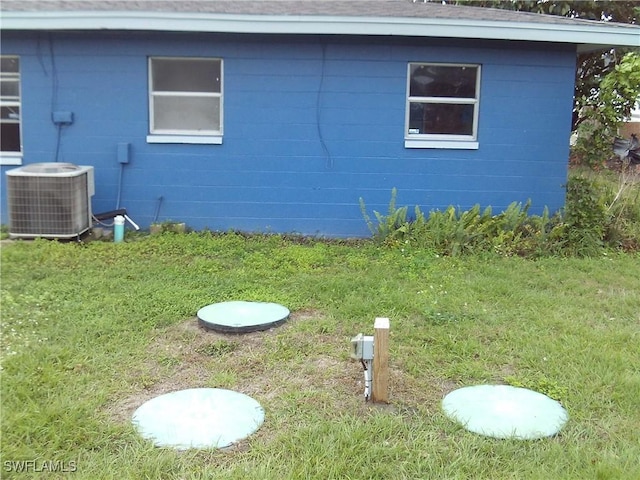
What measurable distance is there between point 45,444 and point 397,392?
189 cm

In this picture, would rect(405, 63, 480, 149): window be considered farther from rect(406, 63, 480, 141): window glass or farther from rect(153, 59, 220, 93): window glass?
rect(153, 59, 220, 93): window glass

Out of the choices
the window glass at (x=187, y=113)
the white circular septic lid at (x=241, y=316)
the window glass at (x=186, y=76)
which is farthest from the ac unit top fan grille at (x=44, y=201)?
the white circular septic lid at (x=241, y=316)

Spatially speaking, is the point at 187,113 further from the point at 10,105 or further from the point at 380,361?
the point at 380,361

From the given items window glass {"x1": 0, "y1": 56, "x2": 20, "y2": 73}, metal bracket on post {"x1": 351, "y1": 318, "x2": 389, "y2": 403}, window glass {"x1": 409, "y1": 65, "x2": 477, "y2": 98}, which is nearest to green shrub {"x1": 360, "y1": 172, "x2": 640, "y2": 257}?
window glass {"x1": 409, "y1": 65, "x2": 477, "y2": 98}

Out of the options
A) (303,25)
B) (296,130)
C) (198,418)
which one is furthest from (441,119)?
(198,418)

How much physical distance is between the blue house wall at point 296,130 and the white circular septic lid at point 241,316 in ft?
10.8

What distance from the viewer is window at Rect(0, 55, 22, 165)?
26.7ft

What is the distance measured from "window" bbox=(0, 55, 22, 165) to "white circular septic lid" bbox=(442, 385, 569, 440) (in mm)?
6974

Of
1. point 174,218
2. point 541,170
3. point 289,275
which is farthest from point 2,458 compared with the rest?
point 541,170

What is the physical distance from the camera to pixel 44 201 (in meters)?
7.06

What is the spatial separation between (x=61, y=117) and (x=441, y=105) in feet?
16.4

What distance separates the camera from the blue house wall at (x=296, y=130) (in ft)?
26.2

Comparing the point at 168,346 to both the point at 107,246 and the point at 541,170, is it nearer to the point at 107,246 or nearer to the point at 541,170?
the point at 107,246

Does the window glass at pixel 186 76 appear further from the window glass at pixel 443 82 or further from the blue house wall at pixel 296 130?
the window glass at pixel 443 82
